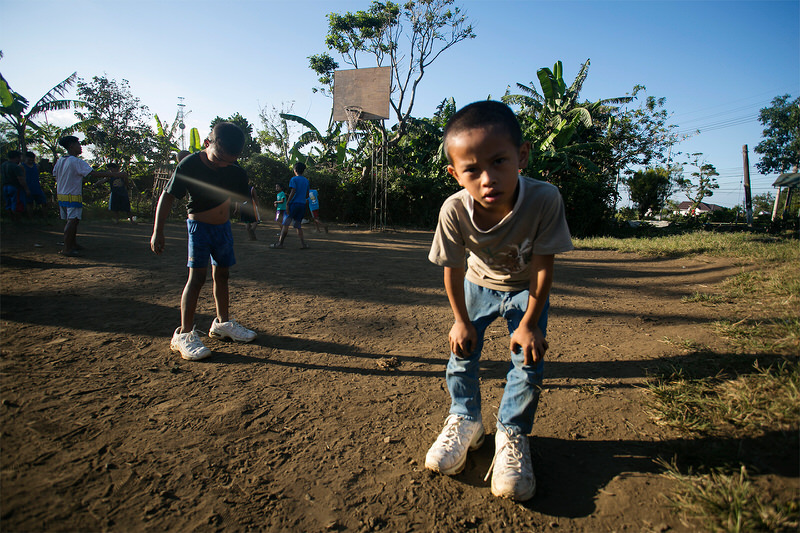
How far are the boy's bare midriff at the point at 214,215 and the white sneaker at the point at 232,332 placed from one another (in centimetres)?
84

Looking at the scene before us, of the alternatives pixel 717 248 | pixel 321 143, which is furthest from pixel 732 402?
pixel 321 143

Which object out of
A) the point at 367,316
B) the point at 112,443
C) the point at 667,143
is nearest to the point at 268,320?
the point at 367,316

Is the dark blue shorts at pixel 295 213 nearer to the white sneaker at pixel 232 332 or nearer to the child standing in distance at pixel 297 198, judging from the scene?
the child standing in distance at pixel 297 198

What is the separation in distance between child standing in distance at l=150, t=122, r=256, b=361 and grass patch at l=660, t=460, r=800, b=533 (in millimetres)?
2833

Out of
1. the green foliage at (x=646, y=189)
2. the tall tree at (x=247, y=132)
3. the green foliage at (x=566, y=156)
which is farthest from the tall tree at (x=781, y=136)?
the tall tree at (x=247, y=132)

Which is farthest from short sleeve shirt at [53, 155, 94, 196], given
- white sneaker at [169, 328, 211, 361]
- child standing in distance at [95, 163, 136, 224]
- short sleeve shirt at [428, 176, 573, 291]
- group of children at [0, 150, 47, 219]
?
short sleeve shirt at [428, 176, 573, 291]

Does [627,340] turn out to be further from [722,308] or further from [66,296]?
[66,296]

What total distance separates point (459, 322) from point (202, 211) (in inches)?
88.6

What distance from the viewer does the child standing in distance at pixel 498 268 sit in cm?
162

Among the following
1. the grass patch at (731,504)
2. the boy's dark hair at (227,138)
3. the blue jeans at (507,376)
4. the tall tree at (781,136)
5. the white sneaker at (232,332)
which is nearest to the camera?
the grass patch at (731,504)

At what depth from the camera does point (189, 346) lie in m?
2.96

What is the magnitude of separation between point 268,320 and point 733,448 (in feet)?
11.3

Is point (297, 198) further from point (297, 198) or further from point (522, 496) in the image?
point (522, 496)

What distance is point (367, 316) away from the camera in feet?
13.6
